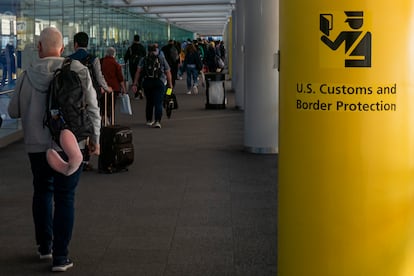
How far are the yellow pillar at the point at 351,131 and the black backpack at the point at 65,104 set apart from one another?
2132 mm

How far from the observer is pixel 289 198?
3955mm

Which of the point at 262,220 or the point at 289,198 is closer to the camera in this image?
the point at 289,198

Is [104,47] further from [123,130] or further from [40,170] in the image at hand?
[40,170]

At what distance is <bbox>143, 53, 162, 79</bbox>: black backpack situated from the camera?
15.0 meters

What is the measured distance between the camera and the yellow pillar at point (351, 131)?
363 centimetres

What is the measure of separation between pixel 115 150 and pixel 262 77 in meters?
2.89

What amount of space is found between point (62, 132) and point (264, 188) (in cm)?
392

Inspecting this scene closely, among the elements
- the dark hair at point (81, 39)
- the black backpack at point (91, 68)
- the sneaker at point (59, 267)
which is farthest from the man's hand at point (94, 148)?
the black backpack at point (91, 68)

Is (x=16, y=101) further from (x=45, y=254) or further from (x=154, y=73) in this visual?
(x=154, y=73)

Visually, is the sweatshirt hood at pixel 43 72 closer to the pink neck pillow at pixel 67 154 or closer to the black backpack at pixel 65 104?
the black backpack at pixel 65 104

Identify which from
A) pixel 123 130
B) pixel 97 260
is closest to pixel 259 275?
pixel 97 260

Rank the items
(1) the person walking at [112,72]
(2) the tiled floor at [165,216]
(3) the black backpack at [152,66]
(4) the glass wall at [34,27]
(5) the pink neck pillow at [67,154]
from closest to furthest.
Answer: (5) the pink neck pillow at [67,154]
(2) the tiled floor at [165,216]
(4) the glass wall at [34,27]
(1) the person walking at [112,72]
(3) the black backpack at [152,66]

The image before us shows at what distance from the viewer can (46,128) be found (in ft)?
18.7

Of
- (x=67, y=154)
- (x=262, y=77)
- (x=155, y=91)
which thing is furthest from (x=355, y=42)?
(x=155, y=91)
